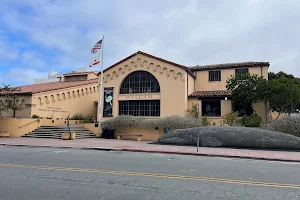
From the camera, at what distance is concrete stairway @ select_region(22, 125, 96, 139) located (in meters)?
23.2

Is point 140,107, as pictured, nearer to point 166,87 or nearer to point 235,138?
point 166,87

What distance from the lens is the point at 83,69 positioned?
48438 millimetres

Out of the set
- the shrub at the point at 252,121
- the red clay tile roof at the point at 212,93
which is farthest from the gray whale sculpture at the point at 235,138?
the red clay tile roof at the point at 212,93

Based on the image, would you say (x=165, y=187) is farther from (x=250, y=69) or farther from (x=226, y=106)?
(x=250, y=69)

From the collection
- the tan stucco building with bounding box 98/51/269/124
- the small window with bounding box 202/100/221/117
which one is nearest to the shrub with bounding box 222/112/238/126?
the tan stucco building with bounding box 98/51/269/124

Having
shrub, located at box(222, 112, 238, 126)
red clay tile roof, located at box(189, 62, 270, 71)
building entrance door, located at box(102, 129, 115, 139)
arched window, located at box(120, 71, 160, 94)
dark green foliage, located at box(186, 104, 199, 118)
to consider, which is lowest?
building entrance door, located at box(102, 129, 115, 139)

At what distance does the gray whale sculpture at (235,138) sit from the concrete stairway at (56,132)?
8.45m

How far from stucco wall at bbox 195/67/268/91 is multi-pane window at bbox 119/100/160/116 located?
4.99 m

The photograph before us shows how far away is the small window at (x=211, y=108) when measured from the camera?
25.3 m

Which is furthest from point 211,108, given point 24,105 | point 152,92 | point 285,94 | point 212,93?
point 24,105

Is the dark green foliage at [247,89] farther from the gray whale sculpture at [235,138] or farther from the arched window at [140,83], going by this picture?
the arched window at [140,83]

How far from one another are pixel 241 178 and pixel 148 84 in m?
20.3

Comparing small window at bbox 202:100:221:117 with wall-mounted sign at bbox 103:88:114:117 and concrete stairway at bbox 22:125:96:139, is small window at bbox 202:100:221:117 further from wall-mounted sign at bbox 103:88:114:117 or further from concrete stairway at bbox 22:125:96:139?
concrete stairway at bbox 22:125:96:139

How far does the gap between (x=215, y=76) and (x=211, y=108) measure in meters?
3.84
